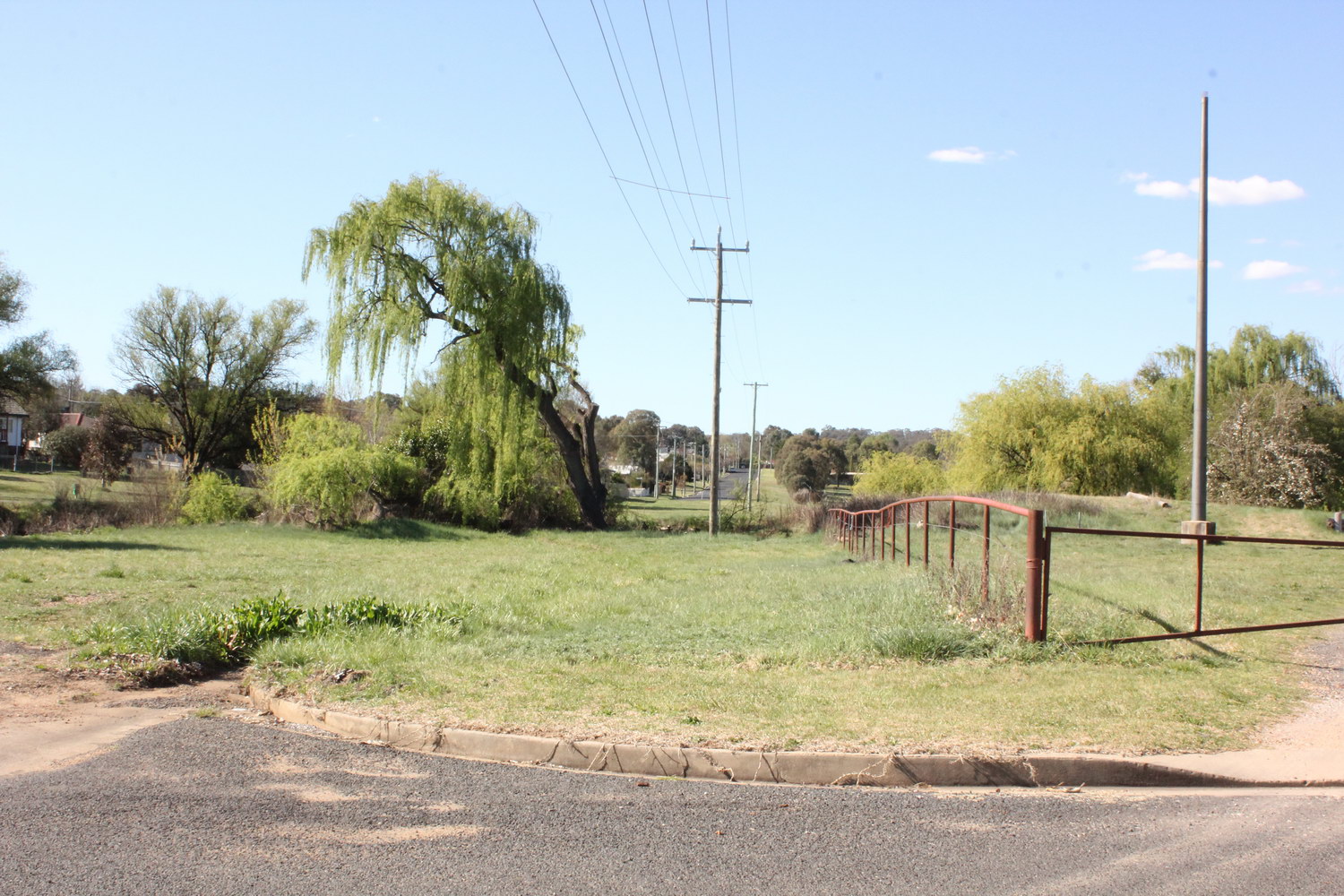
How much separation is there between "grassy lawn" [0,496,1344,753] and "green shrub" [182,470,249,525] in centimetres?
1462

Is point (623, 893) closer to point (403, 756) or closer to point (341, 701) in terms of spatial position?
point (403, 756)

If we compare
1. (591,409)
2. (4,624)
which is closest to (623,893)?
(4,624)

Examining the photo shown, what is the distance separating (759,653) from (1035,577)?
2.74 metres

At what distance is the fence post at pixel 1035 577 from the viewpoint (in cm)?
922

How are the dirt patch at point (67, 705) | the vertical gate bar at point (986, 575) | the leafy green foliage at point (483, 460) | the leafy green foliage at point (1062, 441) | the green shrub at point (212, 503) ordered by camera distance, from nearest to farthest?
the dirt patch at point (67, 705) → the vertical gate bar at point (986, 575) → the green shrub at point (212, 503) → the leafy green foliage at point (483, 460) → the leafy green foliage at point (1062, 441)

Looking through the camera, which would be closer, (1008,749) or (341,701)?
(1008,749)

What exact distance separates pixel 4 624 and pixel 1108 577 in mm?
15588

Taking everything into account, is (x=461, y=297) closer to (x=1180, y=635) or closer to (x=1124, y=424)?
(x=1180, y=635)

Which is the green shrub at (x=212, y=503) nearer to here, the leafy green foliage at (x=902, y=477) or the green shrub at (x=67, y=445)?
the green shrub at (x=67, y=445)

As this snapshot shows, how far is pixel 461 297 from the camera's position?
112 feet

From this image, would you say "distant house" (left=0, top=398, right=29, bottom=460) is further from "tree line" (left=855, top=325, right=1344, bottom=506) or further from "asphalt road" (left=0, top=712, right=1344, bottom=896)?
"asphalt road" (left=0, top=712, right=1344, bottom=896)

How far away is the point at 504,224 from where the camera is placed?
115ft

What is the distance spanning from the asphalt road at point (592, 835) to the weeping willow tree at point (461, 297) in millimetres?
28351

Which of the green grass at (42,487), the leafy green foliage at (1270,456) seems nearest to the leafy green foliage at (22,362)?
the green grass at (42,487)
